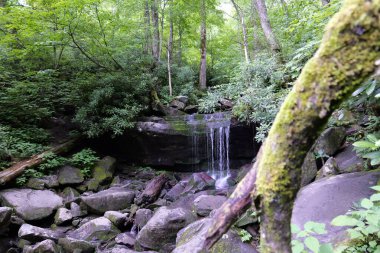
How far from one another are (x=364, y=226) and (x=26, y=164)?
26.7ft

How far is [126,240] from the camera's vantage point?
5602mm

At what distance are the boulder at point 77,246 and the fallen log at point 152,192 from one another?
75.7 inches

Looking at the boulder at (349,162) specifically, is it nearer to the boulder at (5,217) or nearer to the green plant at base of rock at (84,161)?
the boulder at (5,217)

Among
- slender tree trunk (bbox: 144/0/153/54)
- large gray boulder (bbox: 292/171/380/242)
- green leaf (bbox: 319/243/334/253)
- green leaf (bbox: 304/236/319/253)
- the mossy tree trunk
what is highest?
slender tree trunk (bbox: 144/0/153/54)

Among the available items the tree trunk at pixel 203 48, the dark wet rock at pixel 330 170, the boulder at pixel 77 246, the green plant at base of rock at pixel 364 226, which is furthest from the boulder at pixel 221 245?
the tree trunk at pixel 203 48

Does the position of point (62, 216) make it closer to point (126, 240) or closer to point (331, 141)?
point (126, 240)

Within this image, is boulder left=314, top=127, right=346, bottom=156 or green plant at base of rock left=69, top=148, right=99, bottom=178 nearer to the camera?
boulder left=314, top=127, right=346, bottom=156

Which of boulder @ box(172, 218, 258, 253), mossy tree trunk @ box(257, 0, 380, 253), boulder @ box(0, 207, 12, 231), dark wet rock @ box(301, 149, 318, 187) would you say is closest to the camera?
mossy tree trunk @ box(257, 0, 380, 253)

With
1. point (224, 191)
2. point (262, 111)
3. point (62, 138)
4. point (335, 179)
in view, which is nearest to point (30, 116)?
point (62, 138)

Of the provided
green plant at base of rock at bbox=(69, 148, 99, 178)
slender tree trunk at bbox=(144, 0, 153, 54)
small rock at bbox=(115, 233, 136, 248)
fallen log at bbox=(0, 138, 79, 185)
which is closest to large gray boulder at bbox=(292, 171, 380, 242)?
small rock at bbox=(115, 233, 136, 248)

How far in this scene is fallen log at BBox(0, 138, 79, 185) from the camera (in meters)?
6.88

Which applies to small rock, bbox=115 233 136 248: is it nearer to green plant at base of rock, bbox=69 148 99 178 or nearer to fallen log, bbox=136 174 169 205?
fallen log, bbox=136 174 169 205

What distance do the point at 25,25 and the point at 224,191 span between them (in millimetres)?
7434

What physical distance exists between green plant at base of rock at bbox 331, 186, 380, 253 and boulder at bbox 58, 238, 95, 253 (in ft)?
15.4
